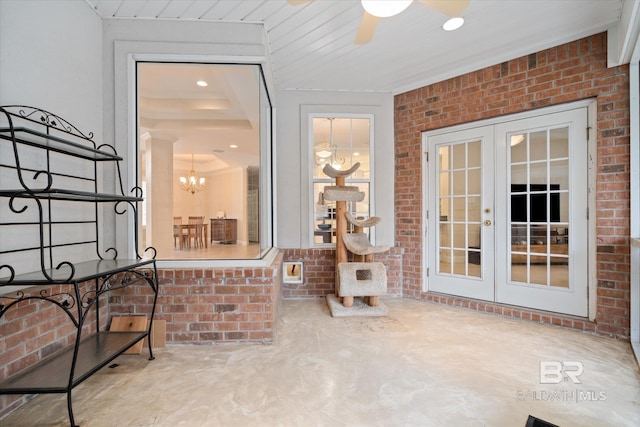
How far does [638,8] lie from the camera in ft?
6.20

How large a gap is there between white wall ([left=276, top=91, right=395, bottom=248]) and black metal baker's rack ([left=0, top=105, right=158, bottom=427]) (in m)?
1.69

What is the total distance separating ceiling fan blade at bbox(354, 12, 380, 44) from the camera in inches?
71.7

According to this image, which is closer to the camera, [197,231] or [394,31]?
[394,31]

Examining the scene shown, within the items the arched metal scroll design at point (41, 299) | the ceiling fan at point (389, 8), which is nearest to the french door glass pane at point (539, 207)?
the ceiling fan at point (389, 8)

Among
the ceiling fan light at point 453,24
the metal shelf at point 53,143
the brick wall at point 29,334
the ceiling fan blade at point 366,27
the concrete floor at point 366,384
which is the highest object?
the ceiling fan light at point 453,24

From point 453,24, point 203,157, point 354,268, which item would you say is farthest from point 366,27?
point 203,157

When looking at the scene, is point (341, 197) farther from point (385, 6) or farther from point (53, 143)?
point (53, 143)

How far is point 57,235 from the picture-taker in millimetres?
1939

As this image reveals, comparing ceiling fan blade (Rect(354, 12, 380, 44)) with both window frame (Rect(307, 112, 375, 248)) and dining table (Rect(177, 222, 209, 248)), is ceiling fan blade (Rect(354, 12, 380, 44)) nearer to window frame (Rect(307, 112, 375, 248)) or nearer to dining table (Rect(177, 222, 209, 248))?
window frame (Rect(307, 112, 375, 248))

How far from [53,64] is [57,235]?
1.07 m

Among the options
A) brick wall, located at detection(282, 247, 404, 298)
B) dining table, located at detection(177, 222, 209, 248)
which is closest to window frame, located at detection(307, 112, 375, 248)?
brick wall, located at detection(282, 247, 404, 298)

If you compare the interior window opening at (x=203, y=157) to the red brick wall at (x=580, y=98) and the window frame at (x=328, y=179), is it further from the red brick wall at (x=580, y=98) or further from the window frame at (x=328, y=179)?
the red brick wall at (x=580, y=98)

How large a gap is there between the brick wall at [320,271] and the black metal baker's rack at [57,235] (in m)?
1.72

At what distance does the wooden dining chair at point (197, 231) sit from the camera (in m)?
5.14
